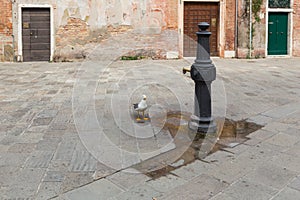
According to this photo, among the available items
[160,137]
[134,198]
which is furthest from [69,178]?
[160,137]

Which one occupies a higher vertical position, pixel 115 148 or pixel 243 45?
pixel 243 45

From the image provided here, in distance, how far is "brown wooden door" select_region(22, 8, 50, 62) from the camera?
12.2 meters

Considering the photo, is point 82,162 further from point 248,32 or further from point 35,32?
point 248,32

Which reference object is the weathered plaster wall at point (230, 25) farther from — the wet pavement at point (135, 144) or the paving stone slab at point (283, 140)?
the paving stone slab at point (283, 140)

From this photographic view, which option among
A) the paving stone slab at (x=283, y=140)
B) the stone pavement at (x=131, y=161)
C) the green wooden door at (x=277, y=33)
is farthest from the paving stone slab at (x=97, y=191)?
the green wooden door at (x=277, y=33)

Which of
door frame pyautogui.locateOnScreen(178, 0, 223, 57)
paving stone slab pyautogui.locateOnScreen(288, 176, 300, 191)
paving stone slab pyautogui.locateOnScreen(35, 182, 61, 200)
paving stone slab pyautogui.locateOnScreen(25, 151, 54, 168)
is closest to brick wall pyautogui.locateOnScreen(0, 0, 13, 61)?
door frame pyautogui.locateOnScreen(178, 0, 223, 57)

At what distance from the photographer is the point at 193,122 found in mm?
4359

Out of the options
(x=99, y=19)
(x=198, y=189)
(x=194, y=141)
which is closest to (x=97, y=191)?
(x=198, y=189)

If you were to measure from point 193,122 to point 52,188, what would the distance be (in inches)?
81.9

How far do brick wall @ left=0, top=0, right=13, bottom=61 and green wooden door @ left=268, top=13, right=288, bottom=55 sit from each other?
9671 mm

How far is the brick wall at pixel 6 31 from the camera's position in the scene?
11.9 metres

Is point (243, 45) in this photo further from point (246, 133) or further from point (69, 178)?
point (69, 178)

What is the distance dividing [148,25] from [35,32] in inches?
160

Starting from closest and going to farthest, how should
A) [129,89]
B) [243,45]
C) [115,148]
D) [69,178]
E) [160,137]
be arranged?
[69,178], [115,148], [160,137], [129,89], [243,45]
